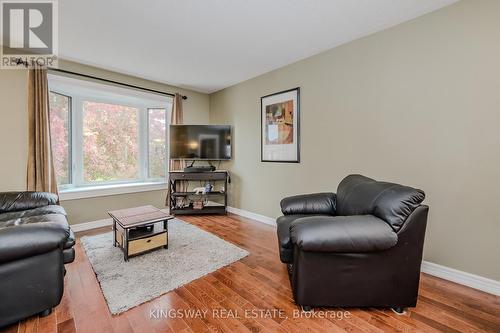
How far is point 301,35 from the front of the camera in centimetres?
245

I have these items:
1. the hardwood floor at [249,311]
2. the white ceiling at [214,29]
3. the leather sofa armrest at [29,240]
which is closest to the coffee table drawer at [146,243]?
the hardwood floor at [249,311]

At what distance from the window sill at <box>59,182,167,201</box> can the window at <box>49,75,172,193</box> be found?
140 millimetres

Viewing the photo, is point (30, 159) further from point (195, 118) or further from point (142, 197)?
point (195, 118)

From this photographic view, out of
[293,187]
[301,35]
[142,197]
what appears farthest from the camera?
[142,197]

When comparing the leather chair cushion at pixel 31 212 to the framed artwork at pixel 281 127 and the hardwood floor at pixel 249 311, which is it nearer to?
the hardwood floor at pixel 249 311

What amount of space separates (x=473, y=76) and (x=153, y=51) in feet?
10.9

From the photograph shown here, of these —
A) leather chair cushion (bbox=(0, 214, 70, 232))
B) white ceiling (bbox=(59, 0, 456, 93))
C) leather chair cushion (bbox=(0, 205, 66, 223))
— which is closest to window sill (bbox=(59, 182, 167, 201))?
leather chair cushion (bbox=(0, 205, 66, 223))

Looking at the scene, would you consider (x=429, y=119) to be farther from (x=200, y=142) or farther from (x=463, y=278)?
(x=200, y=142)

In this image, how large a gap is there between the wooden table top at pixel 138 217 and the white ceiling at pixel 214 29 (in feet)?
6.55

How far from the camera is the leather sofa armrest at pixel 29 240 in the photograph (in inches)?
51.4

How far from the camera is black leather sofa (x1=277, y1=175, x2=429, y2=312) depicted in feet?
4.66

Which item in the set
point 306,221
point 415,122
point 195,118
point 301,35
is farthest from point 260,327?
point 195,118

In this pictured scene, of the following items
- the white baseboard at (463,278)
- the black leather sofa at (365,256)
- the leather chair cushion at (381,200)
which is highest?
the leather chair cushion at (381,200)

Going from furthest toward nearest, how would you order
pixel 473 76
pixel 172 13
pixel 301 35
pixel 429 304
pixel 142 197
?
pixel 142 197
pixel 301 35
pixel 172 13
pixel 473 76
pixel 429 304
